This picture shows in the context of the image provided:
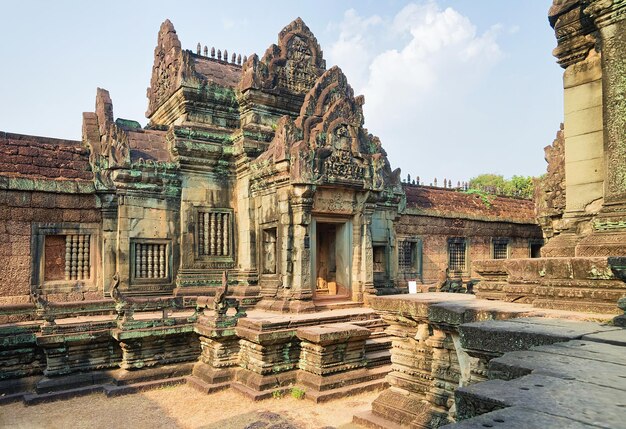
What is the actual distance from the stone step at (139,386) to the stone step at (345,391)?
2.63 m

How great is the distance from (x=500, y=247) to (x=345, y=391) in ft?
43.7

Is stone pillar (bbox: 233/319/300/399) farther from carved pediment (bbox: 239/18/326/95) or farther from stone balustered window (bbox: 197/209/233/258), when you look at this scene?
carved pediment (bbox: 239/18/326/95)

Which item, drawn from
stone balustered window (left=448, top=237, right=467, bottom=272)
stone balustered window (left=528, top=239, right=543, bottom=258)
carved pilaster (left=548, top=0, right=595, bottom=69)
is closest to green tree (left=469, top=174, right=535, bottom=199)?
stone balustered window (left=528, top=239, right=543, bottom=258)

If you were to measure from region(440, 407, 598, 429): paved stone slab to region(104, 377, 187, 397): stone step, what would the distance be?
7847 mm

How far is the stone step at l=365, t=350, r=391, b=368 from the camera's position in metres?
9.27

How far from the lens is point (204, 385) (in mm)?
8719

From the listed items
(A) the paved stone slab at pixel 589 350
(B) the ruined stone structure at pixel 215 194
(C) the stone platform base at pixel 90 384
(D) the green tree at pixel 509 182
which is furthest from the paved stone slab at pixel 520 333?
(D) the green tree at pixel 509 182

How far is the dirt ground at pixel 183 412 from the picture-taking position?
7.07m

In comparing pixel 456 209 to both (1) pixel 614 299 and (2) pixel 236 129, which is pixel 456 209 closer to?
(2) pixel 236 129

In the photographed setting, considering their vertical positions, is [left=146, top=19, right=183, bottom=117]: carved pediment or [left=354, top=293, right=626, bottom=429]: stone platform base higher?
[left=146, top=19, right=183, bottom=117]: carved pediment

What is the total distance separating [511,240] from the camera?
1975 cm

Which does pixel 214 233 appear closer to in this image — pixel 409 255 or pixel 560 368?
pixel 409 255

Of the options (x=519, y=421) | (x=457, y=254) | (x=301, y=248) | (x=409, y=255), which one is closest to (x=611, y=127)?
(x=519, y=421)

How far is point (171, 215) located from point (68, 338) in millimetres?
4031
